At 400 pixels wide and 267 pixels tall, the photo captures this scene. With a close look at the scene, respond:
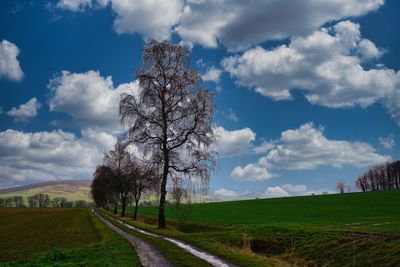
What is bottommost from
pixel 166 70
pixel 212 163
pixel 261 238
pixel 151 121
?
pixel 261 238

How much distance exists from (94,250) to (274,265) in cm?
1120

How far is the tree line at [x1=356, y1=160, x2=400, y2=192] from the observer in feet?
559

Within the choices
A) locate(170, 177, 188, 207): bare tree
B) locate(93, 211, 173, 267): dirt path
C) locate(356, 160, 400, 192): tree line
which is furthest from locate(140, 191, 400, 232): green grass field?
locate(356, 160, 400, 192): tree line

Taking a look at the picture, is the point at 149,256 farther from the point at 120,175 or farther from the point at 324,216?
the point at 120,175

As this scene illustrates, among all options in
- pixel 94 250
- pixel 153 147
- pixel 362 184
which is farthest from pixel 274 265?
pixel 362 184

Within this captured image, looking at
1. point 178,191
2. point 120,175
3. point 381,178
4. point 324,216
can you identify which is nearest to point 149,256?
point 178,191

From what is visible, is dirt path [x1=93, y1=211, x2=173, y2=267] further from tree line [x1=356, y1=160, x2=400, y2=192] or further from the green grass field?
tree line [x1=356, y1=160, x2=400, y2=192]

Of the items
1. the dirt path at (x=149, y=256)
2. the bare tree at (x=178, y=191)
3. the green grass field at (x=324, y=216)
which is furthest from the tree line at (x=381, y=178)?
the dirt path at (x=149, y=256)

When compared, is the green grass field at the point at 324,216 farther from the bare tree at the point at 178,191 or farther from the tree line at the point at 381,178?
the tree line at the point at 381,178

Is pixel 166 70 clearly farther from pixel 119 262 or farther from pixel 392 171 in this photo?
pixel 392 171

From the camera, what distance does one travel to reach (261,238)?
30.7 meters

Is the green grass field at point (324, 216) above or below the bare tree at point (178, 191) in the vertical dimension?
below

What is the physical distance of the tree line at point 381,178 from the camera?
170250 millimetres

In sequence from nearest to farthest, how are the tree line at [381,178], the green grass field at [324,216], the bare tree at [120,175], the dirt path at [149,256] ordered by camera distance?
the dirt path at [149,256] → the green grass field at [324,216] → the bare tree at [120,175] → the tree line at [381,178]
